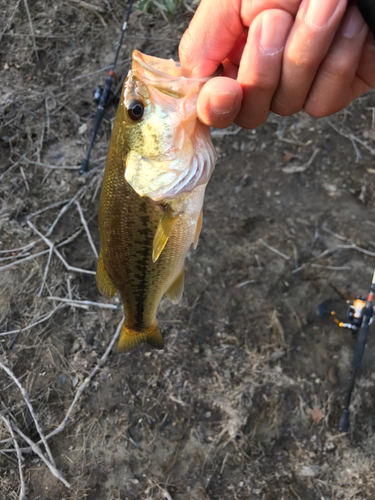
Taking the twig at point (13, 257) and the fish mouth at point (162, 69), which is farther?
the twig at point (13, 257)

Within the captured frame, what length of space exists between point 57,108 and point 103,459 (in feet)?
11.8

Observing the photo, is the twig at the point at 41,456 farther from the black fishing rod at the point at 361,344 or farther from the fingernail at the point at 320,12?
the fingernail at the point at 320,12

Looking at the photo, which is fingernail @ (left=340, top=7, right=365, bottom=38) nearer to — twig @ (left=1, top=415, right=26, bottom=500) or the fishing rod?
the fishing rod

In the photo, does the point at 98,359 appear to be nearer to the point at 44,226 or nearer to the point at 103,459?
the point at 103,459

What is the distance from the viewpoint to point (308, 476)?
2666 millimetres

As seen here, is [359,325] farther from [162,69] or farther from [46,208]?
[46,208]

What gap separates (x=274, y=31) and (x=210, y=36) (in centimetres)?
29

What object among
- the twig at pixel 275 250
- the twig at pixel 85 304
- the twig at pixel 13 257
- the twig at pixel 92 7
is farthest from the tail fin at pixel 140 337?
the twig at pixel 92 7

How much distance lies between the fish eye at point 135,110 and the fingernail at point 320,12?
711 mm

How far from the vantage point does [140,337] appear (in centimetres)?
228

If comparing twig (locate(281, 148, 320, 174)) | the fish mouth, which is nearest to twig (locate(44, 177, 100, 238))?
twig (locate(281, 148, 320, 174))

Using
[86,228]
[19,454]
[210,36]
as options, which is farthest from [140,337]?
[210,36]

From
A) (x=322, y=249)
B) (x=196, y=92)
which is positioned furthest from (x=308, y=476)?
(x=196, y=92)

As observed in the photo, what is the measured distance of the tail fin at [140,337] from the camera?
7.41 ft
